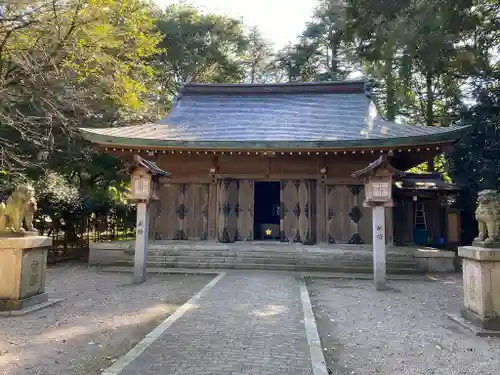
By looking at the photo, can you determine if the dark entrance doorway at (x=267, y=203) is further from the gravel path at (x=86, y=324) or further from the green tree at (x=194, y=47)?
the green tree at (x=194, y=47)

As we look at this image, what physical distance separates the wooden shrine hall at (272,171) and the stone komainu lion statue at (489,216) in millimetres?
5204

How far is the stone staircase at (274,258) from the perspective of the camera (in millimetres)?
10740

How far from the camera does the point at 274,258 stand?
1109 centimetres

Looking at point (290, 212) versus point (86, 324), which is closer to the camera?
point (86, 324)

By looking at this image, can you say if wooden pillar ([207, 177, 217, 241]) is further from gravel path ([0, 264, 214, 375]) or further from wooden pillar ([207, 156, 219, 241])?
gravel path ([0, 264, 214, 375])

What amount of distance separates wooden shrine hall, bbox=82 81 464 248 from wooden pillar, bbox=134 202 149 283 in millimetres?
3133

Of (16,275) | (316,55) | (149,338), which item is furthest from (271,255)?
(316,55)

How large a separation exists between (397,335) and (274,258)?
602cm

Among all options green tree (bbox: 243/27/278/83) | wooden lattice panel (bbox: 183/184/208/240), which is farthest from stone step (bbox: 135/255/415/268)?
green tree (bbox: 243/27/278/83)

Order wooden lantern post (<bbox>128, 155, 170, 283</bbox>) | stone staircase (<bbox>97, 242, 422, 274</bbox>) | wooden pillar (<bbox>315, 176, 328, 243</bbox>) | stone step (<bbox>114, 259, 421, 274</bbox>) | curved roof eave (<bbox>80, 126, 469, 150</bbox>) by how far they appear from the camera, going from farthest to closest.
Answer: wooden pillar (<bbox>315, 176, 328, 243</bbox>) < stone staircase (<bbox>97, 242, 422, 274</bbox>) < stone step (<bbox>114, 259, 421, 274</bbox>) < curved roof eave (<bbox>80, 126, 469, 150</bbox>) < wooden lantern post (<bbox>128, 155, 170, 283</bbox>)

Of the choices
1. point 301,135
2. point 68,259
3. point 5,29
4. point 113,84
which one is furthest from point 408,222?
point 5,29

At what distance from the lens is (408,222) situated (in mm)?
13852

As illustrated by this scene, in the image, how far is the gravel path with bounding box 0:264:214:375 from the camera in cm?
413

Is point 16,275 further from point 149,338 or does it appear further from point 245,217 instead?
point 245,217
